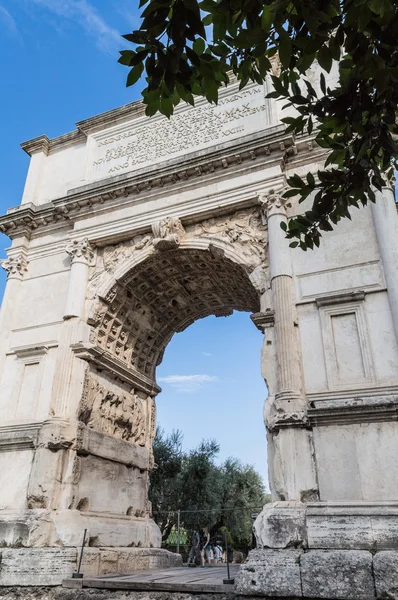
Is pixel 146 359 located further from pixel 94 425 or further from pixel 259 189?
pixel 259 189

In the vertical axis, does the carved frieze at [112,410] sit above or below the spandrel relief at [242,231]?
below

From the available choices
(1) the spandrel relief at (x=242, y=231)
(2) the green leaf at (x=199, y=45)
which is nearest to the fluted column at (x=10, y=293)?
(1) the spandrel relief at (x=242, y=231)

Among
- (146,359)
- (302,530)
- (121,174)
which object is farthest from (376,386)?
(121,174)

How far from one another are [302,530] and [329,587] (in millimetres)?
953

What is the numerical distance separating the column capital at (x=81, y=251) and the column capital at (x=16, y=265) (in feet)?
5.03

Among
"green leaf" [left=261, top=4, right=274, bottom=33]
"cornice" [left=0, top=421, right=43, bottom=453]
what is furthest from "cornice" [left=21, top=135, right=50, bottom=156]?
"green leaf" [left=261, top=4, right=274, bottom=33]

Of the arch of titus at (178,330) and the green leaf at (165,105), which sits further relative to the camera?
the arch of titus at (178,330)

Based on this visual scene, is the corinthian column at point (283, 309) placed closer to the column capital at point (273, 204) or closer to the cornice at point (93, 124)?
the column capital at point (273, 204)

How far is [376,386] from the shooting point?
23.6 feet

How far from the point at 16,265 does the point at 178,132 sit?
5.09m

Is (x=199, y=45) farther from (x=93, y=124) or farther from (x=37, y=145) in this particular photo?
(x=37, y=145)

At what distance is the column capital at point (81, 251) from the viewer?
1084 centimetres

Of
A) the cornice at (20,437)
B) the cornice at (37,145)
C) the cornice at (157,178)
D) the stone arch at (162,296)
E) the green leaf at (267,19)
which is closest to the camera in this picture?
the green leaf at (267,19)

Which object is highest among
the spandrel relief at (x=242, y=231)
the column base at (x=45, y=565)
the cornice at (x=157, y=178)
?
the cornice at (x=157, y=178)
